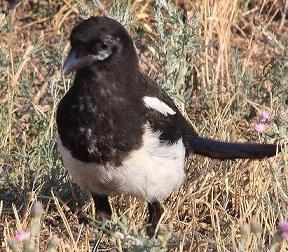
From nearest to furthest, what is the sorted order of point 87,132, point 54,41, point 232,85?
point 87,132
point 232,85
point 54,41

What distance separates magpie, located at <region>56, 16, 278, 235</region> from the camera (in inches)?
149

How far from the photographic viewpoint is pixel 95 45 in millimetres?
3762

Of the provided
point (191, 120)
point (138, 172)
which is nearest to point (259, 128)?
point (138, 172)

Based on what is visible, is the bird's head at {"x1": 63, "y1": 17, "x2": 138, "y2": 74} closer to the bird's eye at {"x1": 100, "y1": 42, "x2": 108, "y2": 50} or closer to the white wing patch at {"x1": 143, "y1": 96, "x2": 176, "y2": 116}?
the bird's eye at {"x1": 100, "y1": 42, "x2": 108, "y2": 50}

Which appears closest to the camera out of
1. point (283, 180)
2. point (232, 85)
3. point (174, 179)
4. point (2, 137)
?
point (174, 179)

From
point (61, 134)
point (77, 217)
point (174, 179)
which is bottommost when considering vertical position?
point (77, 217)

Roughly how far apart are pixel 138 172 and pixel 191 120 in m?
1.31

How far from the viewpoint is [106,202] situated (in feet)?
14.0

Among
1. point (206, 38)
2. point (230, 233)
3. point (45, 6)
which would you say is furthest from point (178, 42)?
point (45, 6)

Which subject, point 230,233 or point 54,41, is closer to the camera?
point 230,233

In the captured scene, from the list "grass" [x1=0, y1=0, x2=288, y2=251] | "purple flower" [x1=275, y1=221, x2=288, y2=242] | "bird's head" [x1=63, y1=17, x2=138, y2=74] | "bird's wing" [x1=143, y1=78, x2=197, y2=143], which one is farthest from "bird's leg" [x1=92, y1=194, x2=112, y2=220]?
"purple flower" [x1=275, y1=221, x2=288, y2=242]

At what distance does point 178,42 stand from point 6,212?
128 cm

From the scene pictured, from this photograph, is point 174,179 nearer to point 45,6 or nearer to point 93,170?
point 93,170

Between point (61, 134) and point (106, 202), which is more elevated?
point (61, 134)
